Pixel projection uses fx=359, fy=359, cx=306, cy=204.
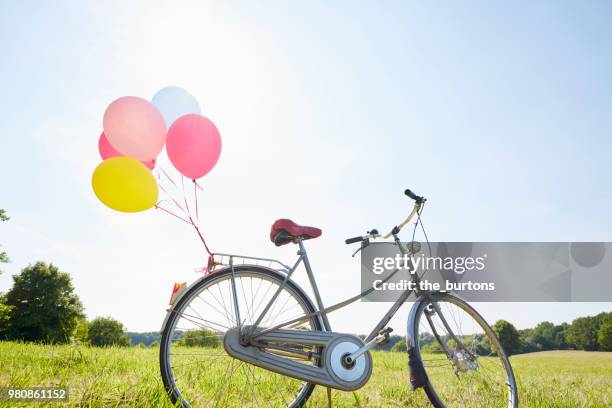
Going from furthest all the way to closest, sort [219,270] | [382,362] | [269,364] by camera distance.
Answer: [382,362] < [219,270] < [269,364]

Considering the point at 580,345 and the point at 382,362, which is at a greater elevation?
the point at 382,362

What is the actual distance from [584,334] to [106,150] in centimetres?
4856

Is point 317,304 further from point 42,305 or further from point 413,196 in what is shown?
point 42,305

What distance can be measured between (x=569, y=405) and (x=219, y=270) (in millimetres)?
3061

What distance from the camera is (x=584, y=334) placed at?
38.0m

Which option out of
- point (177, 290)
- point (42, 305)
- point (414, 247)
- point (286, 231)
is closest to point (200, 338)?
point (177, 290)

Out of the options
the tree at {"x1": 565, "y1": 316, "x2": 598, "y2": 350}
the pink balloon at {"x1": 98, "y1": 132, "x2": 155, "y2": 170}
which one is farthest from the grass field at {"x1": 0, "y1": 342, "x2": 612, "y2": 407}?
the tree at {"x1": 565, "y1": 316, "x2": 598, "y2": 350}

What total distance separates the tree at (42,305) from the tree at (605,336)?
45539 millimetres

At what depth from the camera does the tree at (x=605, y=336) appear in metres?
35.3

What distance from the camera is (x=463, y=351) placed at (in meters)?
2.82

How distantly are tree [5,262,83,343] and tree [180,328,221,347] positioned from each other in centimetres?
2095

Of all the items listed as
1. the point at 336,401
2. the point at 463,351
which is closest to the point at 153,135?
the point at 336,401

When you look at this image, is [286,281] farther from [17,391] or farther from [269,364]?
[17,391]

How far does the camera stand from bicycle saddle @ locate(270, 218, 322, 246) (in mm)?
2580
